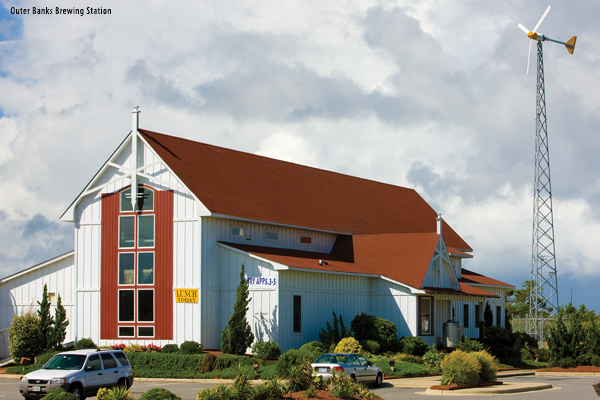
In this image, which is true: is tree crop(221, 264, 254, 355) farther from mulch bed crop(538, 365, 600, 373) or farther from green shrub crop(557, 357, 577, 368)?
green shrub crop(557, 357, 577, 368)

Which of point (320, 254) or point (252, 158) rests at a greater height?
point (252, 158)

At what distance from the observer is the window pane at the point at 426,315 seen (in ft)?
134

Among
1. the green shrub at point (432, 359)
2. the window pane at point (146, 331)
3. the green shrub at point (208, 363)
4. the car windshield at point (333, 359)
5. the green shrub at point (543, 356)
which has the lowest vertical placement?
the green shrub at point (543, 356)

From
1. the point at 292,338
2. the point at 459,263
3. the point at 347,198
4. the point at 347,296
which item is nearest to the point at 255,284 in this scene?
the point at 292,338

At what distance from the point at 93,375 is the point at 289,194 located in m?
23.6

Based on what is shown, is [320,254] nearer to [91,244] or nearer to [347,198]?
[347,198]

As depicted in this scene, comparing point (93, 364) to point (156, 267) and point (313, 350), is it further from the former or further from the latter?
point (156, 267)

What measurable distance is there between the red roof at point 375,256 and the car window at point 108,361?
1297 cm

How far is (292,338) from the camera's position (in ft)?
118

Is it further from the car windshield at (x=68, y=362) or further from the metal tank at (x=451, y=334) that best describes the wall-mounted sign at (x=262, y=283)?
the car windshield at (x=68, y=362)

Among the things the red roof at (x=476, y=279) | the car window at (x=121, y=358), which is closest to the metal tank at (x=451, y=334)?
the red roof at (x=476, y=279)

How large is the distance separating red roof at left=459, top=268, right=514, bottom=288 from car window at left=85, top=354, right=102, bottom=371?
33.0m

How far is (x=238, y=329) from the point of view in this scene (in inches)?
1328

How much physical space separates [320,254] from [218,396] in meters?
25.7
